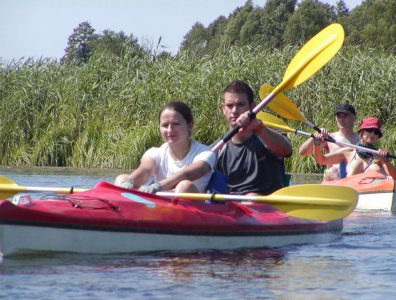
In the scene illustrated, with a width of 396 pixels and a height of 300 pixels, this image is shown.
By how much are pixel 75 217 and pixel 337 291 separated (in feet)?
4.78

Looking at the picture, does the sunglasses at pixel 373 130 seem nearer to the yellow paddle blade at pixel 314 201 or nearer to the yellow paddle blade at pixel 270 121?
the yellow paddle blade at pixel 270 121

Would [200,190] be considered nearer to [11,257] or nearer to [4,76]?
[11,257]

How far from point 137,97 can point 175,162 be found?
754 cm

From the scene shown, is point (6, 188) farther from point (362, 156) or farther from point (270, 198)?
point (362, 156)

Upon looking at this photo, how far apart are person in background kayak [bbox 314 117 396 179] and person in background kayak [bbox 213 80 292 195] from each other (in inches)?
102

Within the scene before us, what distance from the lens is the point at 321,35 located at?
24.7 feet

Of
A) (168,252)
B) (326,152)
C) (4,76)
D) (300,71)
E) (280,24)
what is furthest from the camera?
(280,24)

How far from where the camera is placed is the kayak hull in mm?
8930

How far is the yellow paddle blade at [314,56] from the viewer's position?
7.21 metres

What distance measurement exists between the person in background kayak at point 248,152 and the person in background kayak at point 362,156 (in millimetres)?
2589

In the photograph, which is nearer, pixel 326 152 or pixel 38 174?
pixel 326 152

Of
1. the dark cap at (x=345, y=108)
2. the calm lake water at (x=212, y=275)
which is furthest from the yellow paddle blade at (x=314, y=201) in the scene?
the dark cap at (x=345, y=108)

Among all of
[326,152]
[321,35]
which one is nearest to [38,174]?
[326,152]

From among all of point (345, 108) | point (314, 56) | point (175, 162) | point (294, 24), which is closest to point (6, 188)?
point (175, 162)
